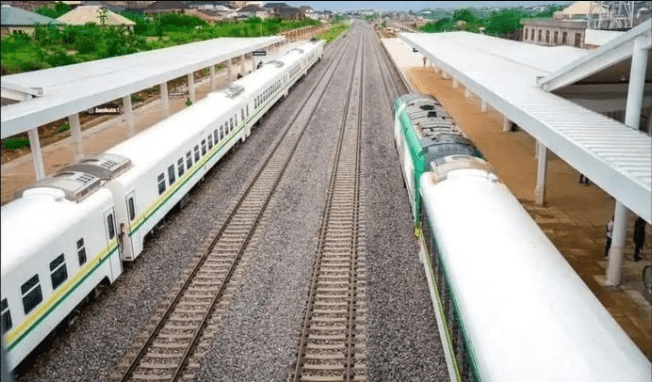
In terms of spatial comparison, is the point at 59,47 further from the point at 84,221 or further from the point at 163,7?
the point at 163,7

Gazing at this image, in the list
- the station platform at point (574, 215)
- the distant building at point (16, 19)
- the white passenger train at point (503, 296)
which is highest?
the distant building at point (16, 19)

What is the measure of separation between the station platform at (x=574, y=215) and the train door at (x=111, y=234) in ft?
33.4

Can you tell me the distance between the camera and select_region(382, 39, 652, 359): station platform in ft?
39.9

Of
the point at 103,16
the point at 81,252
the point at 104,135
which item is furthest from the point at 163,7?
the point at 81,252

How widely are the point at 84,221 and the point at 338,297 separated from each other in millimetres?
5308

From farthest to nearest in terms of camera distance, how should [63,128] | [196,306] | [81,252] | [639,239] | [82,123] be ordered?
[82,123]
[63,128]
[639,239]
[196,306]
[81,252]

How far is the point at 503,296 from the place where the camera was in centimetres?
759

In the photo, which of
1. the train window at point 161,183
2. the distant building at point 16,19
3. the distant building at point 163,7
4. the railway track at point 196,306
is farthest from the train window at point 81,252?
the distant building at point 163,7

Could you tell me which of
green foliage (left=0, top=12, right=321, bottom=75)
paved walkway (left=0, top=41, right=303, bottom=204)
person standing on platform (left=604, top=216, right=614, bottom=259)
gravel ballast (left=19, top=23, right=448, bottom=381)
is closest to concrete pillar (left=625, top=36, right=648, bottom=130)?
person standing on platform (left=604, top=216, right=614, bottom=259)

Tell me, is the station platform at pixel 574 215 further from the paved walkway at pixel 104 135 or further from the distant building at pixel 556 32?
the distant building at pixel 556 32

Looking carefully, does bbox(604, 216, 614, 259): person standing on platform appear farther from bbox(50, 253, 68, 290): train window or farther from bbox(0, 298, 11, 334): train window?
bbox(0, 298, 11, 334): train window

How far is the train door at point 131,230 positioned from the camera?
13852mm

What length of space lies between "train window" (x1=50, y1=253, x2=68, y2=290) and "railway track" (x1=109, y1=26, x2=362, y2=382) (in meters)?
1.74

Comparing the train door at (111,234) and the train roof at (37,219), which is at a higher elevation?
the train roof at (37,219)
